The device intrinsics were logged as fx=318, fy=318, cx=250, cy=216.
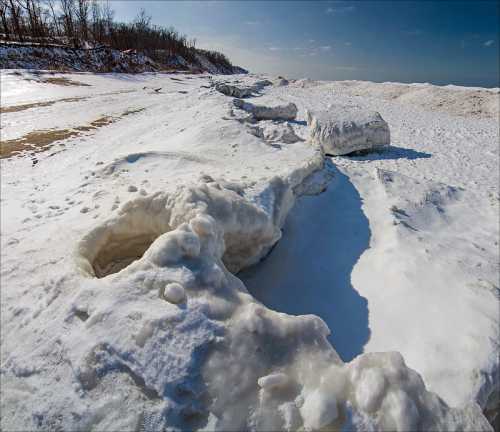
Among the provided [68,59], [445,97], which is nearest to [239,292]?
[445,97]

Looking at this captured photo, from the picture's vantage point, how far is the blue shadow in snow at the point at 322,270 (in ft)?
8.03

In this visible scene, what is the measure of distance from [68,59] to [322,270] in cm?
2615

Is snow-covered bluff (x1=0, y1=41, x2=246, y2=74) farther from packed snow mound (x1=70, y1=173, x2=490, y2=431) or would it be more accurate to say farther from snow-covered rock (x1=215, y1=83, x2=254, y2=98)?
packed snow mound (x1=70, y1=173, x2=490, y2=431)

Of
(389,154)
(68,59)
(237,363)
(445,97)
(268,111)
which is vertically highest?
(445,97)

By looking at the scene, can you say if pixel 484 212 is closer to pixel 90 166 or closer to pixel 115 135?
pixel 90 166

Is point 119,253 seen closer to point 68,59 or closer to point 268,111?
point 268,111

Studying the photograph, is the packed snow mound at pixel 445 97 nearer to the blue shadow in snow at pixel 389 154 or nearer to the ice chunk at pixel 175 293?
the blue shadow in snow at pixel 389 154

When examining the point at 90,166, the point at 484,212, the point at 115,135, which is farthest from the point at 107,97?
the point at 484,212

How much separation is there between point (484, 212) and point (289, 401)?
457cm

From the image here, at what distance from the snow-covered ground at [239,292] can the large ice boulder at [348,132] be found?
1.88 m

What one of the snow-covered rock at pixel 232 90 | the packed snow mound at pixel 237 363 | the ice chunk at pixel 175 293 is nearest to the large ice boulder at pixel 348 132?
the packed snow mound at pixel 237 363

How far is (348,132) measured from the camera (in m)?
6.86

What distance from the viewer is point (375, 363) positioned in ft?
4.60

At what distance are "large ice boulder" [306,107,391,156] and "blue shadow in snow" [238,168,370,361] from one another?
9.63 feet
